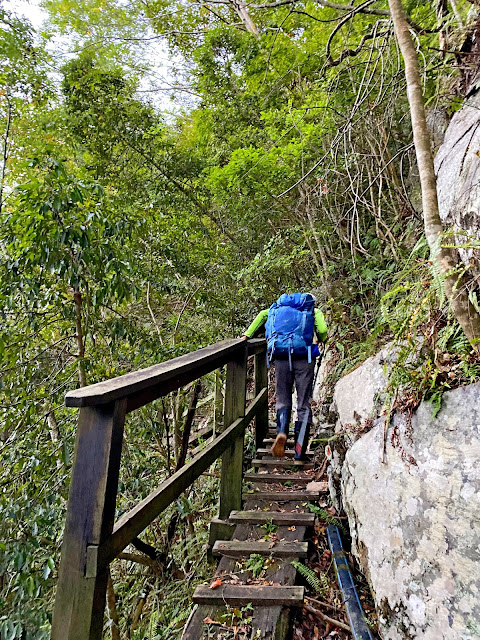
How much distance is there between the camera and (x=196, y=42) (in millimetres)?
9297

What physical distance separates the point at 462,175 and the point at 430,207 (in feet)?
2.40

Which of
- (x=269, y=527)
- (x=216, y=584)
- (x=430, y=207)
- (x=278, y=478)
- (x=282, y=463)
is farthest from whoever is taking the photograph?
(x=282, y=463)

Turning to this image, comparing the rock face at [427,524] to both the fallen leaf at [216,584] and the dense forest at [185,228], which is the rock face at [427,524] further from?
the fallen leaf at [216,584]

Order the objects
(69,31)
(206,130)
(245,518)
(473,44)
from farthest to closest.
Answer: (69,31) < (206,130) < (245,518) < (473,44)

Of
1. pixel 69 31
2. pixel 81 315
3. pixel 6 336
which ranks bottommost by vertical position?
pixel 6 336

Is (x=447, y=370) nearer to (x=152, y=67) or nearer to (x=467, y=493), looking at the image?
(x=467, y=493)

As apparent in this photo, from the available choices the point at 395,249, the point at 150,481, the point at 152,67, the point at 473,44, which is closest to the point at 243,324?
the point at 395,249

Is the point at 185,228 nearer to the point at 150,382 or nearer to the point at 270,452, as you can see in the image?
the point at 270,452

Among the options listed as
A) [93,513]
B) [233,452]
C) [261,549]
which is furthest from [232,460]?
[93,513]

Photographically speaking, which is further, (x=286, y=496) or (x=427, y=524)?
(x=286, y=496)

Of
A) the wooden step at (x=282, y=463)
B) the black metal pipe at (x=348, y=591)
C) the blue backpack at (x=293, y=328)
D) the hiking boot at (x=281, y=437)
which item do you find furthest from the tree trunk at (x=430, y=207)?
the hiking boot at (x=281, y=437)

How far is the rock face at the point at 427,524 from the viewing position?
149 cm

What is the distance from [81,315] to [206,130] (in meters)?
6.54

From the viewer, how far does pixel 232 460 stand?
3090 millimetres
